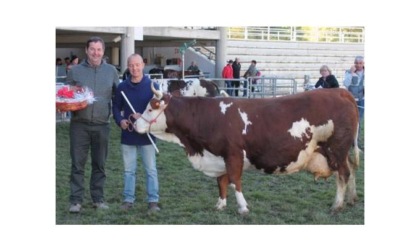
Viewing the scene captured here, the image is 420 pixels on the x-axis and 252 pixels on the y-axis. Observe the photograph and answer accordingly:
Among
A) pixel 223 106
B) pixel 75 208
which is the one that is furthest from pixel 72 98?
pixel 223 106

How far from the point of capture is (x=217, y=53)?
17.6 metres

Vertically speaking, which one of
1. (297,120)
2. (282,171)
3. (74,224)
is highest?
(297,120)

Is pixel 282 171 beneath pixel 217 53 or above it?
beneath

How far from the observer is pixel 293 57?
1405 cm

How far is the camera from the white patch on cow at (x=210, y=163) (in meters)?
6.41

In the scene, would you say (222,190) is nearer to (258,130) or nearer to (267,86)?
(258,130)

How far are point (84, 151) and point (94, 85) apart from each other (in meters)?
0.70

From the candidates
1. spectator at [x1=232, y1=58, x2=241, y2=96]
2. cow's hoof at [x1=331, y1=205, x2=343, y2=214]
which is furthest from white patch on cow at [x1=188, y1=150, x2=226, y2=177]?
spectator at [x1=232, y1=58, x2=241, y2=96]

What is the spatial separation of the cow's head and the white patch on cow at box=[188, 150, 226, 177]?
488mm

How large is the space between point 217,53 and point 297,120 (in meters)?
11.4

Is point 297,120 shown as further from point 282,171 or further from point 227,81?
point 227,81

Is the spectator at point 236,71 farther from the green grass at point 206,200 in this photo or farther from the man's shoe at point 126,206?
the man's shoe at point 126,206

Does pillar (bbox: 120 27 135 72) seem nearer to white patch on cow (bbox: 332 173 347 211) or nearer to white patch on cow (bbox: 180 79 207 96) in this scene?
white patch on cow (bbox: 180 79 207 96)
